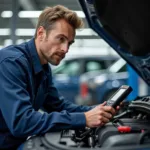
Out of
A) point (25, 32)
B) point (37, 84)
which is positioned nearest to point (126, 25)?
point (37, 84)

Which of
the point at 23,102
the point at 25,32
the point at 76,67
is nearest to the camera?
the point at 23,102

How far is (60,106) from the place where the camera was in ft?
9.07

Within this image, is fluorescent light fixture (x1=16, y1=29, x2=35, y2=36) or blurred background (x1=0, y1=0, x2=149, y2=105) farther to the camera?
fluorescent light fixture (x1=16, y1=29, x2=35, y2=36)

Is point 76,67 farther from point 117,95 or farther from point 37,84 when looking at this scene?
point 117,95

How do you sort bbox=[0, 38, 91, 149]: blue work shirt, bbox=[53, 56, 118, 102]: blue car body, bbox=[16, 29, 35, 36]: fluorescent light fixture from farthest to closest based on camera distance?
bbox=[16, 29, 35, 36]: fluorescent light fixture, bbox=[53, 56, 118, 102]: blue car body, bbox=[0, 38, 91, 149]: blue work shirt

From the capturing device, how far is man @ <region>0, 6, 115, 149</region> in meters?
2.05

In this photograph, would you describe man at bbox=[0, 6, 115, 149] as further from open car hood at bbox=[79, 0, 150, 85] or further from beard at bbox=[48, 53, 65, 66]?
open car hood at bbox=[79, 0, 150, 85]

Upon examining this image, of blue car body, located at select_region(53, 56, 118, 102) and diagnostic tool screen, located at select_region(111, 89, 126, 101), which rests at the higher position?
diagnostic tool screen, located at select_region(111, 89, 126, 101)

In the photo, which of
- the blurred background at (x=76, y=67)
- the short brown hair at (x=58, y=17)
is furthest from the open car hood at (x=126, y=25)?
the blurred background at (x=76, y=67)

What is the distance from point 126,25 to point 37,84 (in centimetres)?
63

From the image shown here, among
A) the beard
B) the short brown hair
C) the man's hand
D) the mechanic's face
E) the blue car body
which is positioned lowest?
the blue car body

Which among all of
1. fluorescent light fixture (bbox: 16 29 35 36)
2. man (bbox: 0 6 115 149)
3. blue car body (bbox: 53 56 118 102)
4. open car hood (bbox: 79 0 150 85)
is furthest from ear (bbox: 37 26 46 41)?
fluorescent light fixture (bbox: 16 29 35 36)

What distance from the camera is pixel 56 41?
7.52ft

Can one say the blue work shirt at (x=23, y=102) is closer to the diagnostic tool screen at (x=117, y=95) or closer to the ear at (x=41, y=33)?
the ear at (x=41, y=33)
